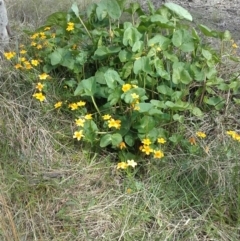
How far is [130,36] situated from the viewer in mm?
3176

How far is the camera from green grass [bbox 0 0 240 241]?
265 centimetres

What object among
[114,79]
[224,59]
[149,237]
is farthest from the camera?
[224,59]

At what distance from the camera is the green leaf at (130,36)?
3.17 meters

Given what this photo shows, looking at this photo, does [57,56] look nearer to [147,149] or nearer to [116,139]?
[116,139]

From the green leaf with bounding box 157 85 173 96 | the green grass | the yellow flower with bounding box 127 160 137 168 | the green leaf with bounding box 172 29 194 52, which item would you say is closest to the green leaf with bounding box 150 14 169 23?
the green leaf with bounding box 172 29 194 52

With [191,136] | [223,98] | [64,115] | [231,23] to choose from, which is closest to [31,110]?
[64,115]

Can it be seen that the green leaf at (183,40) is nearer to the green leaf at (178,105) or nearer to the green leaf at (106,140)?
the green leaf at (178,105)

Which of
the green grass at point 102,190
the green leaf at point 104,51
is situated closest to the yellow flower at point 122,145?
the green grass at point 102,190

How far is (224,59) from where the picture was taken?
3.65 metres

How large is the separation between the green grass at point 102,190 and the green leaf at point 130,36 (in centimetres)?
57

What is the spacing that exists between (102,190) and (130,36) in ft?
2.91

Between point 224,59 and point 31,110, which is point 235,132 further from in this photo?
point 31,110

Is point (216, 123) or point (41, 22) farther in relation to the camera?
point (41, 22)

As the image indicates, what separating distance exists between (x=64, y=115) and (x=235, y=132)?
974 mm
